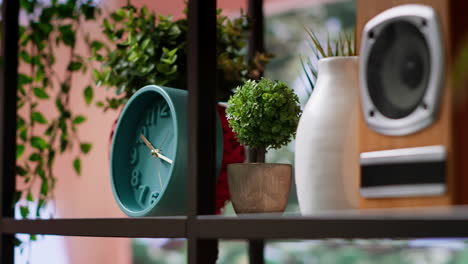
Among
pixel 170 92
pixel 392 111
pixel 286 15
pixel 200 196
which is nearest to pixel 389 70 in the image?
pixel 392 111

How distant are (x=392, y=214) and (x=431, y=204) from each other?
0.14ft

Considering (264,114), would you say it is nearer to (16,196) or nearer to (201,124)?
(201,124)

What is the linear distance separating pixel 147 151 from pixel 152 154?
4cm

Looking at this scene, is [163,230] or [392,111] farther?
[163,230]

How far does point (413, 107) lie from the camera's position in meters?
0.69

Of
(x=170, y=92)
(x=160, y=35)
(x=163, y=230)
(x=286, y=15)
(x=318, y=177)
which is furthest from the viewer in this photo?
(x=286, y=15)

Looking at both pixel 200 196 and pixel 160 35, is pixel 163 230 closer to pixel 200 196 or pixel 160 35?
pixel 200 196

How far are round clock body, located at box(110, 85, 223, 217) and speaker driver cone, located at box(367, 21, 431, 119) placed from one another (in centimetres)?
40

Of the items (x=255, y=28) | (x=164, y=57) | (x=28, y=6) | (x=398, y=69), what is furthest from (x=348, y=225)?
(x=28, y=6)

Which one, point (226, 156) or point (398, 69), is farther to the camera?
point (226, 156)

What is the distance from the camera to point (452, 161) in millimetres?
633

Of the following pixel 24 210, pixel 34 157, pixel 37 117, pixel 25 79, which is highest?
pixel 25 79

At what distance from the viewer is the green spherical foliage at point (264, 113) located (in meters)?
1.03

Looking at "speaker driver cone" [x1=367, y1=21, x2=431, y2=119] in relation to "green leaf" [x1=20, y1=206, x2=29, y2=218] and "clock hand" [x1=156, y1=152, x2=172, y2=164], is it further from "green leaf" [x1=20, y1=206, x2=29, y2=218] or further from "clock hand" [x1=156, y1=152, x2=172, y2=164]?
"green leaf" [x1=20, y1=206, x2=29, y2=218]
